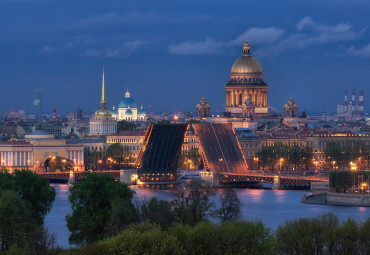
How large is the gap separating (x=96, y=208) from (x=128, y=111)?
9428cm

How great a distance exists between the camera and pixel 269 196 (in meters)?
59.9

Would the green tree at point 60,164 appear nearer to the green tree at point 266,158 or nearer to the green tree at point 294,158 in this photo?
the green tree at point 266,158

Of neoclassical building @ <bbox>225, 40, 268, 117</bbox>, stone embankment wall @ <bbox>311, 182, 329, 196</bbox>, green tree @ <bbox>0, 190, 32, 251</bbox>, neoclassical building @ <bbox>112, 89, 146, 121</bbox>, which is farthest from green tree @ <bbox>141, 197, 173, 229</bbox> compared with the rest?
neoclassical building @ <bbox>112, 89, 146, 121</bbox>

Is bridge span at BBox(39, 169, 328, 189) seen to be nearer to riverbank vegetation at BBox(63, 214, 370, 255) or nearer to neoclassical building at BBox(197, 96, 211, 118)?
neoclassical building at BBox(197, 96, 211, 118)

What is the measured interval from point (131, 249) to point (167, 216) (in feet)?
23.8

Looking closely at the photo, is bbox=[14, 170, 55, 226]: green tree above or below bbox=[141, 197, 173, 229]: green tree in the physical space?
above

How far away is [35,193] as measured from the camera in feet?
145

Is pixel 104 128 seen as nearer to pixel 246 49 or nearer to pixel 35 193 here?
pixel 246 49

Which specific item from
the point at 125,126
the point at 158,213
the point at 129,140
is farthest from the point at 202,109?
the point at 158,213

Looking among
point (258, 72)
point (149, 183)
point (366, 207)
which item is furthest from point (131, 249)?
point (258, 72)

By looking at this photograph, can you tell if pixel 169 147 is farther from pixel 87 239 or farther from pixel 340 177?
pixel 87 239

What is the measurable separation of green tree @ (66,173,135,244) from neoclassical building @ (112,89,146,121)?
299ft

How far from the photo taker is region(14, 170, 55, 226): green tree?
43.6 meters

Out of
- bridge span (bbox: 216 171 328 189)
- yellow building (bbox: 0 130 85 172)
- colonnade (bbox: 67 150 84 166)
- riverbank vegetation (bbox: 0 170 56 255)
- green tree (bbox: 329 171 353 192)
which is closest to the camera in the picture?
riverbank vegetation (bbox: 0 170 56 255)
